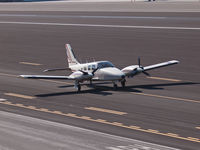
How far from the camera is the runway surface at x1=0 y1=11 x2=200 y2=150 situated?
24.5 metres

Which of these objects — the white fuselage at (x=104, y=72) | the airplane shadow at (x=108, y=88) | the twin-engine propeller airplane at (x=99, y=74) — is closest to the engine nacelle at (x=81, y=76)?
the twin-engine propeller airplane at (x=99, y=74)

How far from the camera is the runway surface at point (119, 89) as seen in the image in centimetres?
2450

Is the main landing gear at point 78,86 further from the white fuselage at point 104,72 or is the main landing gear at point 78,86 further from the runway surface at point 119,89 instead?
the white fuselage at point 104,72

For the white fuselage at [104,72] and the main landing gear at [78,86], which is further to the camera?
the main landing gear at [78,86]

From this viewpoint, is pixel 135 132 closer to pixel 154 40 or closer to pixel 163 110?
pixel 163 110

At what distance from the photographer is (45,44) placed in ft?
203

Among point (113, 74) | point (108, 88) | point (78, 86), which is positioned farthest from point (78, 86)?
point (113, 74)

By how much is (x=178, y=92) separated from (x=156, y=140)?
11.1 m

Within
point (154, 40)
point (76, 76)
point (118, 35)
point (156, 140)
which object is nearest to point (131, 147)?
point (156, 140)

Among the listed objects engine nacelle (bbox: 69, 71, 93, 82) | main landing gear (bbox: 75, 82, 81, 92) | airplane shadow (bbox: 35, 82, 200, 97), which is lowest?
airplane shadow (bbox: 35, 82, 200, 97)

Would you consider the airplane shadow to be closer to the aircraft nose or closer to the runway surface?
the runway surface

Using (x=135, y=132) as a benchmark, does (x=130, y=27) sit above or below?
above

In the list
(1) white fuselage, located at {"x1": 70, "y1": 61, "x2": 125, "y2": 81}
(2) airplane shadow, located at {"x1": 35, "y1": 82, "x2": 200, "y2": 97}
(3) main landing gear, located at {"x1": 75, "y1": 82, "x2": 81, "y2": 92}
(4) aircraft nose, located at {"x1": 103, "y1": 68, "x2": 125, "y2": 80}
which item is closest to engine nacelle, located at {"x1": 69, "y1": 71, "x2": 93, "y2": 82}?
(1) white fuselage, located at {"x1": 70, "y1": 61, "x2": 125, "y2": 81}

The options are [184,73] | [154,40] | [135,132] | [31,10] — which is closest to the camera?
[135,132]
